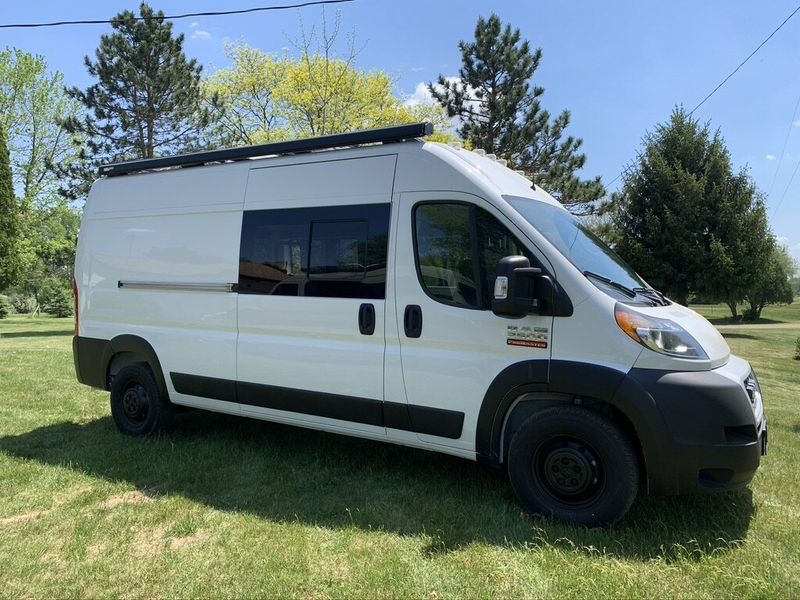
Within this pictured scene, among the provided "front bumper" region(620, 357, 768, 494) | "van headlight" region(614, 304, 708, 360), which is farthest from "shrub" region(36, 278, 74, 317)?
"front bumper" region(620, 357, 768, 494)

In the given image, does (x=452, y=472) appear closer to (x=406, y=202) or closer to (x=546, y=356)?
(x=546, y=356)

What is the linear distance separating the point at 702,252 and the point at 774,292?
33.8 metres

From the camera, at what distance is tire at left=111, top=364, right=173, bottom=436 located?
552 centimetres

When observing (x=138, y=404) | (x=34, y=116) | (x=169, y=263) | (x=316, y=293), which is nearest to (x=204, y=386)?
(x=138, y=404)

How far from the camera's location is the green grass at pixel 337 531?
9.84 ft

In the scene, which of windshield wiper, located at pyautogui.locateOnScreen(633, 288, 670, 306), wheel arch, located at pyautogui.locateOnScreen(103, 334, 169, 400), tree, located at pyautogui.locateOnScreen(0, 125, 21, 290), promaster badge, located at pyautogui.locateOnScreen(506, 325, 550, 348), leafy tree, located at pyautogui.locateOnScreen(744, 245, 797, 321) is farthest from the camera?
leafy tree, located at pyautogui.locateOnScreen(744, 245, 797, 321)

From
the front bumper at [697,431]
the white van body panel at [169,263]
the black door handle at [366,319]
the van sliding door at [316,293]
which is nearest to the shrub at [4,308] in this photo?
the white van body panel at [169,263]

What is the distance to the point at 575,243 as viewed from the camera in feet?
13.2

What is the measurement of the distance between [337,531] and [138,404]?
3037 mm

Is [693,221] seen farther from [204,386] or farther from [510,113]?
[204,386]

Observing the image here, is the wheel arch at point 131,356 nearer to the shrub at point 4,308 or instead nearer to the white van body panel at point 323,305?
the white van body panel at point 323,305

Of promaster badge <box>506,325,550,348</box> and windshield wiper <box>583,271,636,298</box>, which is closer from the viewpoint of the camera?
promaster badge <box>506,325,550,348</box>

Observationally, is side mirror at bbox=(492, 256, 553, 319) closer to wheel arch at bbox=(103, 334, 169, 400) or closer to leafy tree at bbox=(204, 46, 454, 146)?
wheel arch at bbox=(103, 334, 169, 400)

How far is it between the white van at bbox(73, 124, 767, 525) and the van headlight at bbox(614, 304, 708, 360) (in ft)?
0.04
